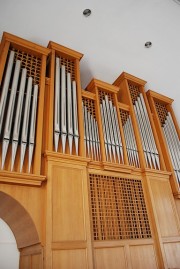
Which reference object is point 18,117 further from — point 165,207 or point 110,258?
point 165,207

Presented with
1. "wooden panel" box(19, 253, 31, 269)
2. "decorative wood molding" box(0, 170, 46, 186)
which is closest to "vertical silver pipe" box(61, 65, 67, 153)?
"decorative wood molding" box(0, 170, 46, 186)

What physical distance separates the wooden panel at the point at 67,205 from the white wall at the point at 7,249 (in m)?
0.91

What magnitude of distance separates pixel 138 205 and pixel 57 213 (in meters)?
1.87

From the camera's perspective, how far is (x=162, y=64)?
→ 7105 mm

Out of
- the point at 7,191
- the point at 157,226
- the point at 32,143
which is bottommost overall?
the point at 157,226

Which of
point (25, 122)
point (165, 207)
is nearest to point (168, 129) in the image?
point (165, 207)

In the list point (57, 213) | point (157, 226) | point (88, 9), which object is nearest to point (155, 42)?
point (88, 9)

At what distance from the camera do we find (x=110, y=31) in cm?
620

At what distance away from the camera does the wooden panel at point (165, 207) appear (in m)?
4.73

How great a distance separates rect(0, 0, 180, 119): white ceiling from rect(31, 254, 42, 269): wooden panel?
4.79 metres

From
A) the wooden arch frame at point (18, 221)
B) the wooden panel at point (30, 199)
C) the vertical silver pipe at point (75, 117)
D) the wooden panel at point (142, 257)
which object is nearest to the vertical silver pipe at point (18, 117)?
the wooden panel at point (30, 199)

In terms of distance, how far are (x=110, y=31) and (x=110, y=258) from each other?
5226mm

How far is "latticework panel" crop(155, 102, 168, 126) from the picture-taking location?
717 centimetres

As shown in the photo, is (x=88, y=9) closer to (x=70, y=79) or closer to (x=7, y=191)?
(x=70, y=79)
